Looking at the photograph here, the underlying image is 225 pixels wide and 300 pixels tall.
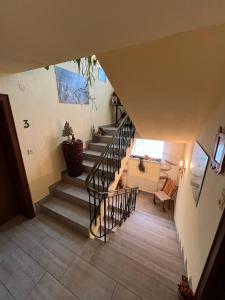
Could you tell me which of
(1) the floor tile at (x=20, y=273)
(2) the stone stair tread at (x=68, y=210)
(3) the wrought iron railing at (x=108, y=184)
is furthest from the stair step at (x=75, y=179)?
(1) the floor tile at (x=20, y=273)

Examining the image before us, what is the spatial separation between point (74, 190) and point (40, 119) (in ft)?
5.25

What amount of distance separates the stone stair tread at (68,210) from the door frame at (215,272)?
164 cm

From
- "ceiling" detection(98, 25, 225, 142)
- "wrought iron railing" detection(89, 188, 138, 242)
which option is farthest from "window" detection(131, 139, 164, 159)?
"ceiling" detection(98, 25, 225, 142)

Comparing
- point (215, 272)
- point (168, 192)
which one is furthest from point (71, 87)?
point (168, 192)

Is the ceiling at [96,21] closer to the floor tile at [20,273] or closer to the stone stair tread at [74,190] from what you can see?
the stone stair tread at [74,190]

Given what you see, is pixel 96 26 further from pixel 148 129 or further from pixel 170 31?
pixel 148 129

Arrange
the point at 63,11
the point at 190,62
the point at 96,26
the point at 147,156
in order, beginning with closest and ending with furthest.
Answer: the point at 63,11
the point at 96,26
the point at 190,62
the point at 147,156

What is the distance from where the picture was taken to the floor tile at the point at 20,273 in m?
1.65

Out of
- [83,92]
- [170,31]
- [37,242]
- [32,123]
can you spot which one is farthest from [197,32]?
[37,242]

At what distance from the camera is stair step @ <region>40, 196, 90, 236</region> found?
2.42 meters

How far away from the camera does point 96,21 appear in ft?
2.63

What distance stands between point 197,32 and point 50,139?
2776 millimetres

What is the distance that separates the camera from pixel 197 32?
42.9 inches

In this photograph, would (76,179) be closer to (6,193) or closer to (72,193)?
(72,193)
